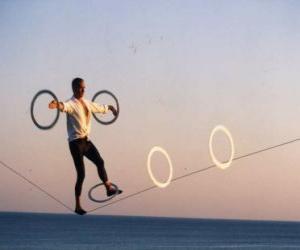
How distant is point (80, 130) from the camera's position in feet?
70.6

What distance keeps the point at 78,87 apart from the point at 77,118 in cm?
77

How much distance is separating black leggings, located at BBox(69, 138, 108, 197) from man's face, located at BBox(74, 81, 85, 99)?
3.59 feet

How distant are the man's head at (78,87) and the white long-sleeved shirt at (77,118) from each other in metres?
0.20

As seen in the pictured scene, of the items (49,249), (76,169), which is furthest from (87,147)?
(49,249)

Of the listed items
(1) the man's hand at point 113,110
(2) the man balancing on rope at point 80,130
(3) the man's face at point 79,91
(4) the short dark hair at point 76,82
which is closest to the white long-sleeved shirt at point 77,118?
(2) the man balancing on rope at point 80,130

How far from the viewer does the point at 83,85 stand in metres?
21.0

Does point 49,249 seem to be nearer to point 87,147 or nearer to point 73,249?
point 73,249

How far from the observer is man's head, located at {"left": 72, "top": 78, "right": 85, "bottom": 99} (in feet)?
68.2

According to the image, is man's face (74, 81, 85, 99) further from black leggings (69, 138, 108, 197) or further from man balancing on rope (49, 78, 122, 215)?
black leggings (69, 138, 108, 197)

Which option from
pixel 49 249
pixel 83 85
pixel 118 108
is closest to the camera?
pixel 83 85

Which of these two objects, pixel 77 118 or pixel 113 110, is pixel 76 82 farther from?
pixel 113 110

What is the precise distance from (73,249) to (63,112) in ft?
571

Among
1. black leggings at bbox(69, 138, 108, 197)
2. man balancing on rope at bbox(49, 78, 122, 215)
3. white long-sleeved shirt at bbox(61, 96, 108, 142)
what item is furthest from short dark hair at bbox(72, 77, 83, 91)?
black leggings at bbox(69, 138, 108, 197)

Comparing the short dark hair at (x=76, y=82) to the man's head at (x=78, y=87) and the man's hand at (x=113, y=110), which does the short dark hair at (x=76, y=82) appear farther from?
the man's hand at (x=113, y=110)
